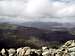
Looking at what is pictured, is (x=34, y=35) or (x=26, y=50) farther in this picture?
(x=34, y=35)

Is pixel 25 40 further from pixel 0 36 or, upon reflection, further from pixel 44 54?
pixel 44 54

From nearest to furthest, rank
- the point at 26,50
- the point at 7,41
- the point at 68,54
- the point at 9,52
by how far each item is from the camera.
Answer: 1. the point at 68,54
2. the point at 26,50
3. the point at 9,52
4. the point at 7,41

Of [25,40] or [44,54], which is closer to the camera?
[44,54]

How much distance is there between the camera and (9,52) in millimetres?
49094

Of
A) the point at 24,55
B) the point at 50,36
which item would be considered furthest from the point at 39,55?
the point at 50,36

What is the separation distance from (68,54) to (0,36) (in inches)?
1225

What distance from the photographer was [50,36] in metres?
74.2

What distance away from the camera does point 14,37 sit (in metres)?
68.7

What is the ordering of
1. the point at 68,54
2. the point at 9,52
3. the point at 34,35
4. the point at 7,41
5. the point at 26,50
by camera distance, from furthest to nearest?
the point at 34,35 → the point at 7,41 → the point at 9,52 → the point at 26,50 → the point at 68,54

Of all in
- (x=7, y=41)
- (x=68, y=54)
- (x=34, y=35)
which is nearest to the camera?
(x=68, y=54)

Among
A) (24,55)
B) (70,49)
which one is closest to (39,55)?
(24,55)

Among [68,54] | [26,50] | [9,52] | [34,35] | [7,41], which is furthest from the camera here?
[34,35]

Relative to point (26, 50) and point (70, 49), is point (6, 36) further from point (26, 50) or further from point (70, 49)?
point (70, 49)

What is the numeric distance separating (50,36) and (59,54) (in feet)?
98.4
